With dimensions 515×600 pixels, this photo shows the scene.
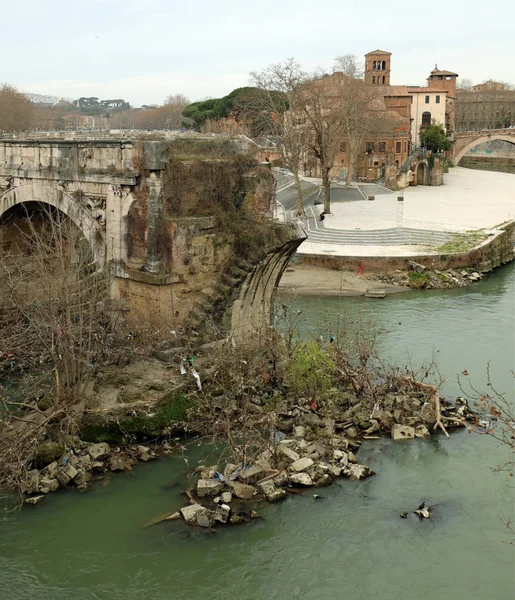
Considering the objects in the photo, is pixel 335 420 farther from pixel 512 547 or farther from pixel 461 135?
pixel 461 135

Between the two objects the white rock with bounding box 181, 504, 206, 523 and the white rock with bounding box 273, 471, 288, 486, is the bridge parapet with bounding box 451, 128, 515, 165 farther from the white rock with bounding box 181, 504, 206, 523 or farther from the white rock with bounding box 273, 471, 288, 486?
the white rock with bounding box 181, 504, 206, 523

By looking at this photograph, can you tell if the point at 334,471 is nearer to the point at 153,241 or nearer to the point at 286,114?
the point at 153,241

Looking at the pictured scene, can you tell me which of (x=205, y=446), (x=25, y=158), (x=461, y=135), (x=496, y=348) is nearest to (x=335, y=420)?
(x=205, y=446)

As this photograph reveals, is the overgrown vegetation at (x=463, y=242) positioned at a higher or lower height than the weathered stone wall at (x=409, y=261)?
higher

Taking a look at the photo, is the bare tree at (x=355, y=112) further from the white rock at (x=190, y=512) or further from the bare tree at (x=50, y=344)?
the white rock at (x=190, y=512)

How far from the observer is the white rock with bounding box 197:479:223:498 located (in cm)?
1048

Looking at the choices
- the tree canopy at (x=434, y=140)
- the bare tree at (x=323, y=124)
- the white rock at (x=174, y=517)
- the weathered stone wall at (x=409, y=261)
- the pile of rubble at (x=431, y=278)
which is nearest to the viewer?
the white rock at (x=174, y=517)

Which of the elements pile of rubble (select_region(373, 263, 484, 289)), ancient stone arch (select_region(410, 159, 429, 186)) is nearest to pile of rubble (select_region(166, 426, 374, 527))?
pile of rubble (select_region(373, 263, 484, 289))

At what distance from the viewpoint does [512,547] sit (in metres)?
9.45

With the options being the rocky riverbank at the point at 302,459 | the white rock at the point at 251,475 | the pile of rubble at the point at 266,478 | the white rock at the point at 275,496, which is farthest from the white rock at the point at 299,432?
the white rock at the point at 275,496

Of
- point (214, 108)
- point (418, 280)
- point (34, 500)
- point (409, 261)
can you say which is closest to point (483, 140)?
point (214, 108)

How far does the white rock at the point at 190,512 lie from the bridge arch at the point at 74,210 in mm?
5644

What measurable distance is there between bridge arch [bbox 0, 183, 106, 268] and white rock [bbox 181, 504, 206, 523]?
5.64 metres

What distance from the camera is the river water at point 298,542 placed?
874 centimetres
